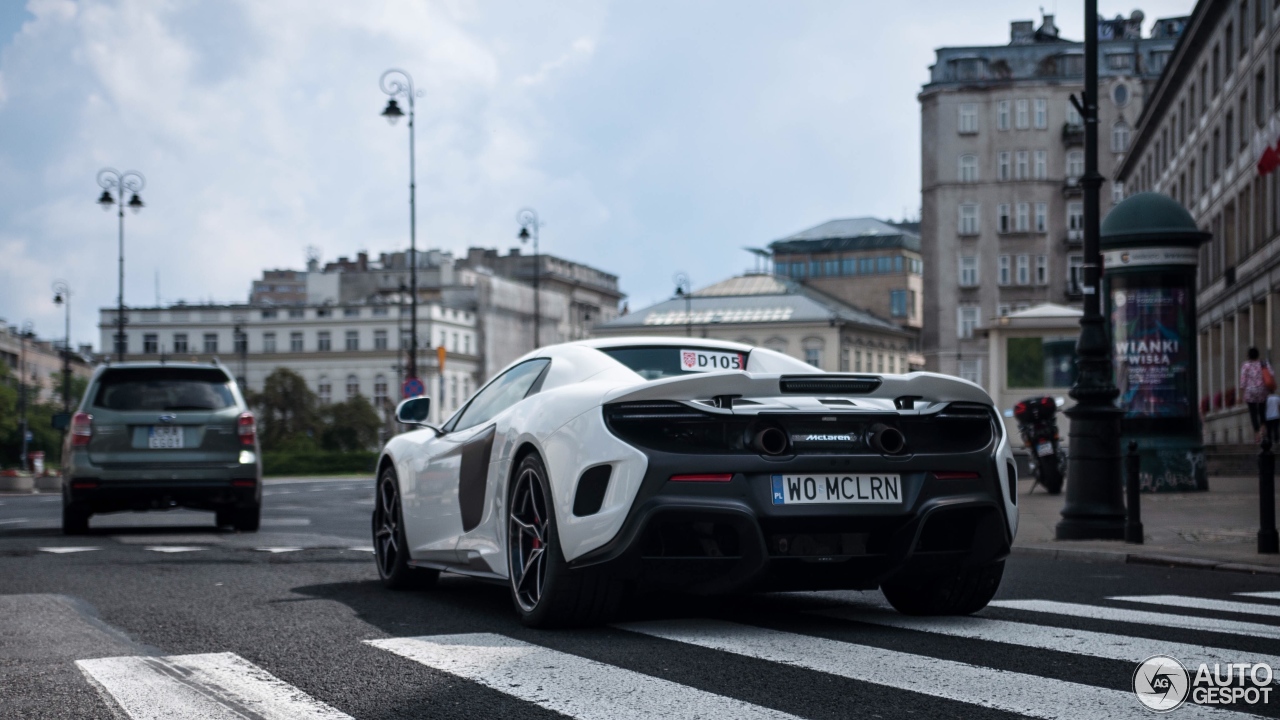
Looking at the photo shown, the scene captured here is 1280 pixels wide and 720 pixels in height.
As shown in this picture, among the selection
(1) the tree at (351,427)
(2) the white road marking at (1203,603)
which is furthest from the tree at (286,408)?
(2) the white road marking at (1203,603)

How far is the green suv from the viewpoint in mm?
15586

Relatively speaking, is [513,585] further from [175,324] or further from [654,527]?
[175,324]

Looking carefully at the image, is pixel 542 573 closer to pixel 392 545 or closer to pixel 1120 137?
pixel 392 545

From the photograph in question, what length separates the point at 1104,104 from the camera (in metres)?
105

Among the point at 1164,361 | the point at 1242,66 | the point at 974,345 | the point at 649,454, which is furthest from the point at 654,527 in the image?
the point at 974,345

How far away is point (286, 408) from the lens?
392ft

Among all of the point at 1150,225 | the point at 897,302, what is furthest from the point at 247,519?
the point at 897,302

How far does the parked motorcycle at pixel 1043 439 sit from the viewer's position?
2398 cm

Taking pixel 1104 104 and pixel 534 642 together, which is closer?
pixel 534 642

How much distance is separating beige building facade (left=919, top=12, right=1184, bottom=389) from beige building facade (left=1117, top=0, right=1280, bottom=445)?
1353 inches

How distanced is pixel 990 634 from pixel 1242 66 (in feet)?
159

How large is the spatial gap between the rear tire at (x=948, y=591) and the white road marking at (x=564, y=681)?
1.75 m

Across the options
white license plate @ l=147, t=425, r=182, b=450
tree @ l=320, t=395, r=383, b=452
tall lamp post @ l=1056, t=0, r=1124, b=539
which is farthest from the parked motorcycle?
tree @ l=320, t=395, r=383, b=452

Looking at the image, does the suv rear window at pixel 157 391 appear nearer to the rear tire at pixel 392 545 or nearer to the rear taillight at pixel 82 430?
the rear taillight at pixel 82 430
